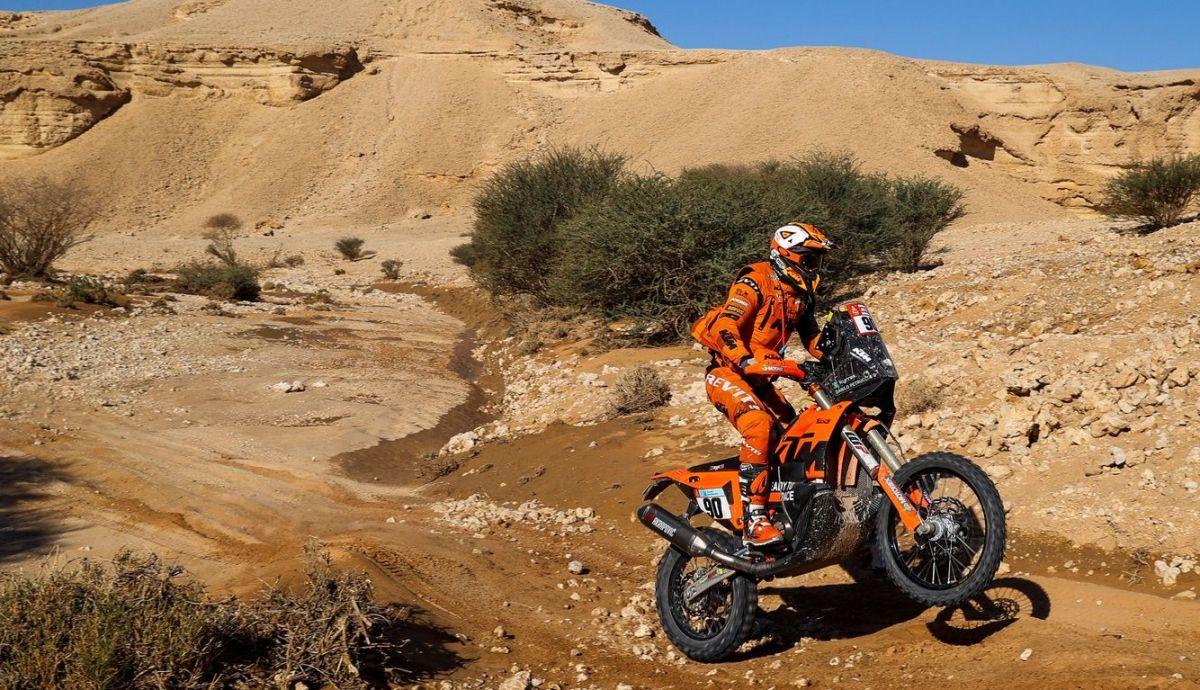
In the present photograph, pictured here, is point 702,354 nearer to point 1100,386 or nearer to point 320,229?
point 1100,386

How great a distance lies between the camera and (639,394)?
10.4m

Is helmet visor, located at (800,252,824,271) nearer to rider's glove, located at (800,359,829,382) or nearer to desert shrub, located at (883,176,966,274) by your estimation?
rider's glove, located at (800,359,829,382)

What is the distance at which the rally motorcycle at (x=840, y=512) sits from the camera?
437 centimetres

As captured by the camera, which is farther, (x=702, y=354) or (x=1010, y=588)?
(x=702, y=354)

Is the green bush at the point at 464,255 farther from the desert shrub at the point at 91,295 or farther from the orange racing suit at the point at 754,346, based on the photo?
the orange racing suit at the point at 754,346

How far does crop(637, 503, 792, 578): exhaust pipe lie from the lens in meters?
4.72

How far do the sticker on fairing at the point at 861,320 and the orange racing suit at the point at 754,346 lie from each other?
0.33 m

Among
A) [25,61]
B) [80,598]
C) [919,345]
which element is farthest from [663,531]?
[25,61]

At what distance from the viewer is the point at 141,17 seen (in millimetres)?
89500

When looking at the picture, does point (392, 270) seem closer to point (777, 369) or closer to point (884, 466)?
point (777, 369)

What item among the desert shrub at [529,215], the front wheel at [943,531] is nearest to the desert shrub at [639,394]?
the front wheel at [943,531]

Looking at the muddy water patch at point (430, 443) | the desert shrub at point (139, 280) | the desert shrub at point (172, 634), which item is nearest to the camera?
the desert shrub at point (172, 634)

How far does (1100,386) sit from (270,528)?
643cm

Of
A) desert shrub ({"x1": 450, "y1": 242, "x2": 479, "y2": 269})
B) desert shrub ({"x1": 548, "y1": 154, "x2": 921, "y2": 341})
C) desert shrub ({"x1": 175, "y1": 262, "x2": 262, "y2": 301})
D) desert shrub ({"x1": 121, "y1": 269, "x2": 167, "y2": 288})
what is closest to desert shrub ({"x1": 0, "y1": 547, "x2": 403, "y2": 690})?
desert shrub ({"x1": 548, "y1": 154, "x2": 921, "y2": 341})
